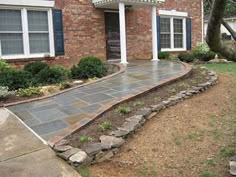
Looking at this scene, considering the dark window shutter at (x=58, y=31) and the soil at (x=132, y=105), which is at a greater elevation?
the dark window shutter at (x=58, y=31)

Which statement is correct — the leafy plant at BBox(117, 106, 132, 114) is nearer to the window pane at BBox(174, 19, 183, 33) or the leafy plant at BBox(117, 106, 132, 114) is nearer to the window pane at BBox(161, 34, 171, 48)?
the window pane at BBox(161, 34, 171, 48)

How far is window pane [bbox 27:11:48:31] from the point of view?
956cm

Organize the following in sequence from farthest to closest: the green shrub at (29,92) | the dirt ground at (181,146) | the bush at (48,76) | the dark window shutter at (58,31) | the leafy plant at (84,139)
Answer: the dark window shutter at (58,31) → the bush at (48,76) → the green shrub at (29,92) → the leafy plant at (84,139) → the dirt ground at (181,146)

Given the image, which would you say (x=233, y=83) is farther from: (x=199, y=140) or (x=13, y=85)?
(x=13, y=85)

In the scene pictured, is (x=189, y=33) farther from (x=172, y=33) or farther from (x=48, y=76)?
(x=48, y=76)

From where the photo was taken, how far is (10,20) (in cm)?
916

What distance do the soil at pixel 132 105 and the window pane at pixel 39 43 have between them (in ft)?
16.9

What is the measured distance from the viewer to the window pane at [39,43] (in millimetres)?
9664

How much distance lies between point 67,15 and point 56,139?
7290 mm

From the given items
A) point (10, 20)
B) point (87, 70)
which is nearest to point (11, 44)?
point (10, 20)

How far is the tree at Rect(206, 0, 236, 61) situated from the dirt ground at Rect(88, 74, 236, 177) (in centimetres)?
184

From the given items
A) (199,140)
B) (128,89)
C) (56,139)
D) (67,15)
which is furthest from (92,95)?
(67,15)

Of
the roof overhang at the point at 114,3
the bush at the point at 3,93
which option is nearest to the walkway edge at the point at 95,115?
the bush at the point at 3,93

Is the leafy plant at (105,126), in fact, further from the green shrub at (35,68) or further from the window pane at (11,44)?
the window pane at (11,44)
